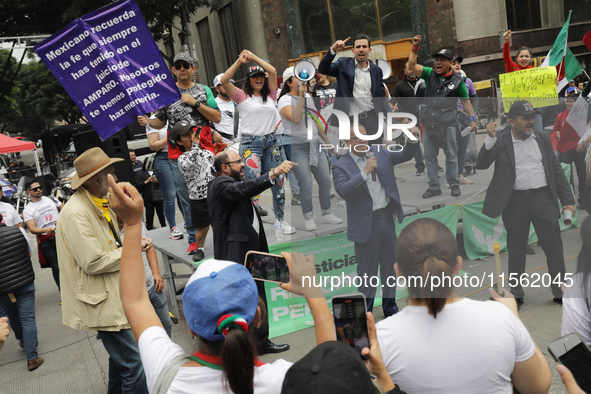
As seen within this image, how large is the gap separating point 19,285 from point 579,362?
4.71 m

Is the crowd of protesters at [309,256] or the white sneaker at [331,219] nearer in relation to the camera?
the crowd of protesters at [309,256]

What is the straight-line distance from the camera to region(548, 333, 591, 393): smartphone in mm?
1596

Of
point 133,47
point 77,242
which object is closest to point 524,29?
point 133,47

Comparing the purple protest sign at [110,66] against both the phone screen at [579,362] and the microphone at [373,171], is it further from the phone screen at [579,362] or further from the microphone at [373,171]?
the phone screen at [579,362]

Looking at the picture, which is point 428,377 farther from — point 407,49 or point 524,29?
point 524,29

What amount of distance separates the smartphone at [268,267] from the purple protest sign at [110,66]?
250cm

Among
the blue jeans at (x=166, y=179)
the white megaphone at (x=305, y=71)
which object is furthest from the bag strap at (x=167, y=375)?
the blue jeans at (x=166, y=179)

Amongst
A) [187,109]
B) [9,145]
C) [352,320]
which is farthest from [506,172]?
[9,145]

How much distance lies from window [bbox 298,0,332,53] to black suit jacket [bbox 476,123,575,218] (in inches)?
876

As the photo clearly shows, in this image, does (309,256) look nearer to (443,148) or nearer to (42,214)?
(443,148)

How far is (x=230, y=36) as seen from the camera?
1056 inches

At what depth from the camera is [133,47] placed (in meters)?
4.50

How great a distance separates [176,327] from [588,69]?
2694cm

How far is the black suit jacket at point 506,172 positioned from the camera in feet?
9.77
